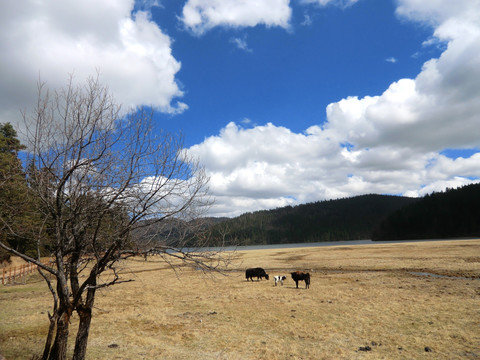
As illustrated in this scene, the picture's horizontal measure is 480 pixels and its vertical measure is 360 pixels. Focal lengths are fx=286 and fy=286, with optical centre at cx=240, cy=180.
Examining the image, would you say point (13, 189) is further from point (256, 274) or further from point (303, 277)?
point (256, 274)

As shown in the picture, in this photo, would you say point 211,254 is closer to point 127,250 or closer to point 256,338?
point 127,250

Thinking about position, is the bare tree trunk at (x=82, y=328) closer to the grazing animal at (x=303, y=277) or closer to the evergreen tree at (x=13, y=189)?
the evergreen tree at (x=13, y=189)

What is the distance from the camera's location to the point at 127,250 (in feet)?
22.4

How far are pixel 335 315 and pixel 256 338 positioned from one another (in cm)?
445

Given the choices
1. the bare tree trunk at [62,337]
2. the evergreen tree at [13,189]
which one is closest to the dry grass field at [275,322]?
the bare tree trunk at [62,337]

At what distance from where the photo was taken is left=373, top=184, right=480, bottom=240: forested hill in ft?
377

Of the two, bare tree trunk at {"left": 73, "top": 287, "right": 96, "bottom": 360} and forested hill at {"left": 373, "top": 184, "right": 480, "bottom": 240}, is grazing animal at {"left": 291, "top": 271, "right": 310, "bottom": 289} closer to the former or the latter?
bare tree trunk at {"left": 73, "top": 287, "right": 96, "bottom": 360}

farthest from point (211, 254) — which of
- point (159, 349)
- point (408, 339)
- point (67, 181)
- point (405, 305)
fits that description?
point (405, 305)

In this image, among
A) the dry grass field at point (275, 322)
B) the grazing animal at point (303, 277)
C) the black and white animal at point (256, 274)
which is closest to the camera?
the dry grass field at point (275, 322)

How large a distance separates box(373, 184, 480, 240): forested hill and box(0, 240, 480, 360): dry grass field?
391 feet

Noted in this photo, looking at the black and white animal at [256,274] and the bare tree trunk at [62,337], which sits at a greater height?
the bare tree trunk at [62,337]

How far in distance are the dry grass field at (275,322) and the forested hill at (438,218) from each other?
391 feet

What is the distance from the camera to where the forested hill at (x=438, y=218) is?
11481 cm

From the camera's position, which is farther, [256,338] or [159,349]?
[256,338]
